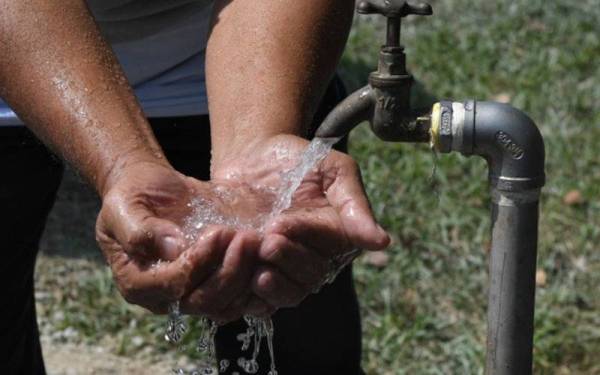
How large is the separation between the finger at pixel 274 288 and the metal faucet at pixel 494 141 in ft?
1.12

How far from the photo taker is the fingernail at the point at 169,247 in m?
1.61

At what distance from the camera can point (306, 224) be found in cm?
163

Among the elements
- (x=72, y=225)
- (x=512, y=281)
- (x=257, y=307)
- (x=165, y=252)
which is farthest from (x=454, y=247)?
(x=165, y=252)

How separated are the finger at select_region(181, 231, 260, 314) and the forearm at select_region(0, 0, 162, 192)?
23 centimetres

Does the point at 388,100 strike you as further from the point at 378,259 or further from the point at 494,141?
the point at 378,259

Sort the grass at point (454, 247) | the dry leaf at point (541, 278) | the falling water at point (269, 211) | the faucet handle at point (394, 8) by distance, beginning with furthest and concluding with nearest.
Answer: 1. the dry leaf at point (541, 278)
2. the grass at point (454, 247)
3. the faucet handle at point (394, 8)
4. the falling water at point (269, 211)

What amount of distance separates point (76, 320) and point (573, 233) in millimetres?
1631

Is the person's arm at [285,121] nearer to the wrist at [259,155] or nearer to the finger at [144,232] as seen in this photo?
the wrist at [259,155]

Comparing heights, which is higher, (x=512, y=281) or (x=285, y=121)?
(x=285, y=121)

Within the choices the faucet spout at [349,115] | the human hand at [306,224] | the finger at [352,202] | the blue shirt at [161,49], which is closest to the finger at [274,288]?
the human hand at [306,224]

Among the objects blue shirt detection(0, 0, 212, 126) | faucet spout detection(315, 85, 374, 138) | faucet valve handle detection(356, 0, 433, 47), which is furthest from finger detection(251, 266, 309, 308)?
blue shirt detection(0, 0, 212, 126)

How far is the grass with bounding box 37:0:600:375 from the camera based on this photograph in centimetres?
346

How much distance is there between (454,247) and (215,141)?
6.70 ft

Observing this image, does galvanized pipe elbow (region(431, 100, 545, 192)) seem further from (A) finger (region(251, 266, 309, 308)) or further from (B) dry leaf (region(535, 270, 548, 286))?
(B) dry leaf (region(535, 270, 548, 286))
